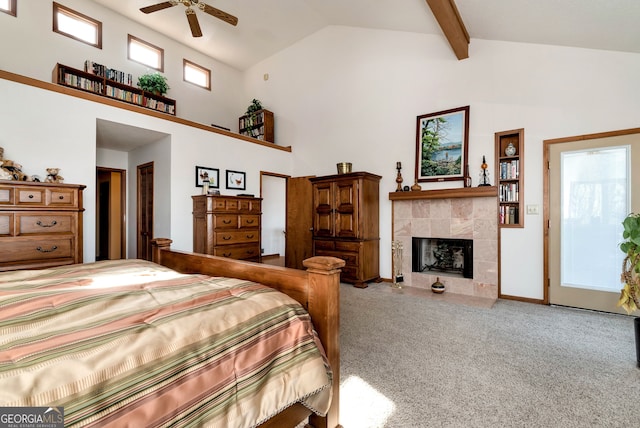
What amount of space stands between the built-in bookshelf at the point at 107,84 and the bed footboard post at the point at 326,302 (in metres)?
5.53

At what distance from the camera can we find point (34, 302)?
98 centimetres

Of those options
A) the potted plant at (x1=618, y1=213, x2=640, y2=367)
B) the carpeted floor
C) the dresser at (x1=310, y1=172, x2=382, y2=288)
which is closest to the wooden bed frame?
the carpeted floor

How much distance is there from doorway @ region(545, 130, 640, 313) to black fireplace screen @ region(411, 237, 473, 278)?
97 centimetres

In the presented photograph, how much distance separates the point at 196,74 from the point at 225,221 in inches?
165

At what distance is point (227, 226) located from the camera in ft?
14.3

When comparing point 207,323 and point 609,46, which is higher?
point 609,46

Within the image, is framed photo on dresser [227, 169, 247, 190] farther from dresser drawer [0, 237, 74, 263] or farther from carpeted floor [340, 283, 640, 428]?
carpeted floor [340, 283, 640, 428]

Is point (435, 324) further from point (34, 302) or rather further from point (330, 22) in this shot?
point (330, 22)

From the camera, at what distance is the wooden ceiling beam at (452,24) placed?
3145 mm

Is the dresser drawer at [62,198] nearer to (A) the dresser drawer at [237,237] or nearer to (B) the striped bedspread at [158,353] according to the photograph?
(A) the dresser drawer at [237,237]

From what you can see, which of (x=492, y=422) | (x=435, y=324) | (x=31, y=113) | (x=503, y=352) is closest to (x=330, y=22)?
(x=31, y=113)

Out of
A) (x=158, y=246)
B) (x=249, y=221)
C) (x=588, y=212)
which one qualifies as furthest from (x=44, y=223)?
(x=588, y=212)

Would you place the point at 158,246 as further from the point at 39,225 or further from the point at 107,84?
the point at 107,84

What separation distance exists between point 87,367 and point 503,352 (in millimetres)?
2594
